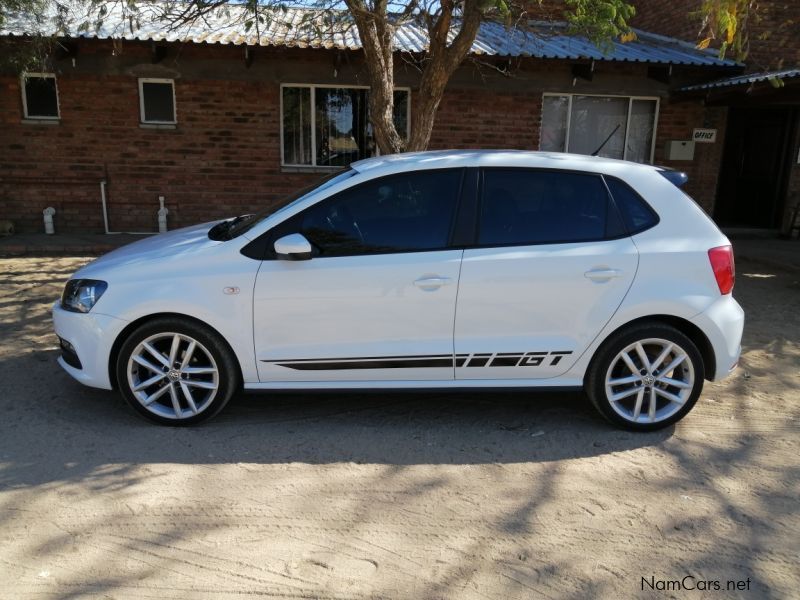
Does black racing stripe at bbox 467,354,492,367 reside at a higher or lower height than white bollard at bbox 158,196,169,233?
higher

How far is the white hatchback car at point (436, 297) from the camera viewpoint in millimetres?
3896

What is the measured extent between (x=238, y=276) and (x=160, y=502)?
1.35 m

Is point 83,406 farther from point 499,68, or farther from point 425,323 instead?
point 499,68

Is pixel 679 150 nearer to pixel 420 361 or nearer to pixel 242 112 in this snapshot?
pixel 242 112

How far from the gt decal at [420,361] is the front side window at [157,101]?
8137 millimetres

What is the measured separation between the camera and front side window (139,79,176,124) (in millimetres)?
10555

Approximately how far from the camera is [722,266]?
403cm

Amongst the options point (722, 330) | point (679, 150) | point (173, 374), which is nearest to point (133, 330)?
point (173, 374)

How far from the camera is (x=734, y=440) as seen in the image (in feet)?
13.4

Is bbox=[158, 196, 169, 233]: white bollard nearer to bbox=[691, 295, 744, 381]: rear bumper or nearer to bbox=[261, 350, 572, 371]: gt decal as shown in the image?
bbox=[261, 350, 572, 371]: gt decal

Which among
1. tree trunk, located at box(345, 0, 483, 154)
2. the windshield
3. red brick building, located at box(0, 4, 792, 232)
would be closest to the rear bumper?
the windshield

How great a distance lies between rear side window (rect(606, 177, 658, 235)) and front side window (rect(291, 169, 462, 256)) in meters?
1.00

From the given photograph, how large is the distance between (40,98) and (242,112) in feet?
10.7

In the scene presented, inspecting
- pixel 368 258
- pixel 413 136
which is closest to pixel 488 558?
pixel 368 258
